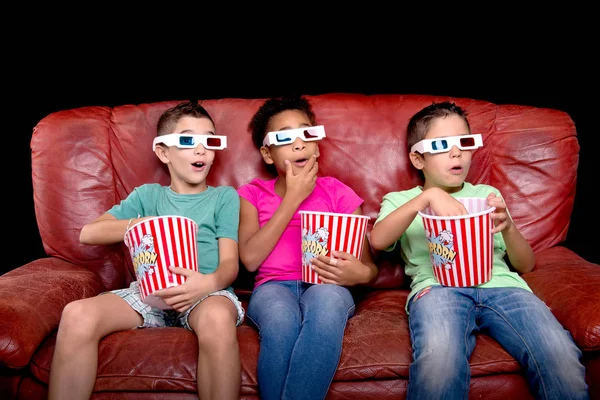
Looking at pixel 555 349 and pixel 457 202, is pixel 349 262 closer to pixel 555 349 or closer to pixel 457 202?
pixel 457 202

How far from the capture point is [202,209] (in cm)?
283

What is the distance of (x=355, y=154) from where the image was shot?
3.17 metres

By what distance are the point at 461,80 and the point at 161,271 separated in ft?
7.88

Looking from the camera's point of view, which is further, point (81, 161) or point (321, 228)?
point (81, 161)

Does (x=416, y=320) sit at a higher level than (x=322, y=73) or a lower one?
lower

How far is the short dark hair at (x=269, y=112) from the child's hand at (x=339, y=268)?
837mm

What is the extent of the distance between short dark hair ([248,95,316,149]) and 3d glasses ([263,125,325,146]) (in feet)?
0.69

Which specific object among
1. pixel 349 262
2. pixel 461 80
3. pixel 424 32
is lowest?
pixel 349 262

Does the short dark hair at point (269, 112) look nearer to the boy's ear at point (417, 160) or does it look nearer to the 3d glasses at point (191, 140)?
the 3d glasses at point (191, 140)

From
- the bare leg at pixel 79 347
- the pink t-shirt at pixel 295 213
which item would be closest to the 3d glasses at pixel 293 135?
the pink t-shirt at pixel 295 213

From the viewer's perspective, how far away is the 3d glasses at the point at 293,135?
2857mm

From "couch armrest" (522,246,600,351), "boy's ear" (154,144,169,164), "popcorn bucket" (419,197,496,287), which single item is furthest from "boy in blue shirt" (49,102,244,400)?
"couch armrest" (522,246,600,351)

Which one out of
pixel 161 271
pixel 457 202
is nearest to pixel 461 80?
pixel 457 202

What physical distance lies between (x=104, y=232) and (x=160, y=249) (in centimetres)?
57
